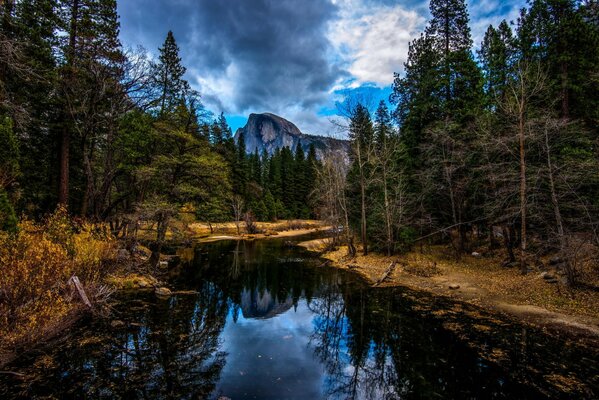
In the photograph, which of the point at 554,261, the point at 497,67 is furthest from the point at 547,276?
the point at 497,67

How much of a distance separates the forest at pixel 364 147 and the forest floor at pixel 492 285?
1047mm

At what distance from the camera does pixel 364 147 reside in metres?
29.9

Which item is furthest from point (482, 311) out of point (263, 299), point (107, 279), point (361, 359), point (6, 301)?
point (107, 279)

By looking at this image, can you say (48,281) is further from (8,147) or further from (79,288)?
(8,147)

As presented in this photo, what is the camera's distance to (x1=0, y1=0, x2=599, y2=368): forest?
43.8 ft

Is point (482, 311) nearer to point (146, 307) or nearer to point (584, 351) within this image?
point (584, 351)

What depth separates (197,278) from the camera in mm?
20344

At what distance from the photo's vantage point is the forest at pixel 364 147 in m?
13.4

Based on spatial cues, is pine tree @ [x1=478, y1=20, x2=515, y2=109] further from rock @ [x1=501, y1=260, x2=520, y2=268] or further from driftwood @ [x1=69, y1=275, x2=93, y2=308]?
driftwood @ [x1=69, y1=275, x2=93, y2=308]

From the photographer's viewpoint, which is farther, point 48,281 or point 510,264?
point 510,264

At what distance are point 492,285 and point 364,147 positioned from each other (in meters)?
17.5

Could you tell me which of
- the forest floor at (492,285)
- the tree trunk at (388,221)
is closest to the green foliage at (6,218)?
the forest floor at (492,285)

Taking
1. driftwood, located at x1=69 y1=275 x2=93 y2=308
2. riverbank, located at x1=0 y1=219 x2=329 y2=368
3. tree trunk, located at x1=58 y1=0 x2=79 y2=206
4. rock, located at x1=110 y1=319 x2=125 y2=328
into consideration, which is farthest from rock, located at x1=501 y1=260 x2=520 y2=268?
tree trunk, located at x1=58 y1=0 x2=79 y2=206

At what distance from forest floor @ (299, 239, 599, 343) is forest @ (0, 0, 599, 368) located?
1047 mm
